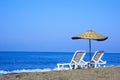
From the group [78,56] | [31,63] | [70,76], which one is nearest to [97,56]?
[78,56]

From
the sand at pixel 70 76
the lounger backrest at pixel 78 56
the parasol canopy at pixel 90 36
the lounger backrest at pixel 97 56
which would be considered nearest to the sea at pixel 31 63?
the lounger backrest at pixel 97 56

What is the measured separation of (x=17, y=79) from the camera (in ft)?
37.6

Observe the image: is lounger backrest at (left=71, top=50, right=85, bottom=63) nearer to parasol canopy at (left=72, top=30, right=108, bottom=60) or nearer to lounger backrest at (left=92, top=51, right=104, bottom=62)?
parasol canopy at (left=72, top=30, right=108, bottom=60)

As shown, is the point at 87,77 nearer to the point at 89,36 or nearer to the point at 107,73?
the point at 107,73

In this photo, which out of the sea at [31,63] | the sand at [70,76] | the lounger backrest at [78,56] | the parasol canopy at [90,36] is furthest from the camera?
the sea at [31,63]

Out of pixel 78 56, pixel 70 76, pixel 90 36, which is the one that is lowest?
pixel 70 76

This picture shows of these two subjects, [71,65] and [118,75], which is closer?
[118,75]

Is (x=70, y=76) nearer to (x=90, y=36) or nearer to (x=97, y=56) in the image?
(x=90, y=36)

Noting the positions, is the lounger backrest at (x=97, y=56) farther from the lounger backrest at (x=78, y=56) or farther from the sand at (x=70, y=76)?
the sand at (x=70, y=76)

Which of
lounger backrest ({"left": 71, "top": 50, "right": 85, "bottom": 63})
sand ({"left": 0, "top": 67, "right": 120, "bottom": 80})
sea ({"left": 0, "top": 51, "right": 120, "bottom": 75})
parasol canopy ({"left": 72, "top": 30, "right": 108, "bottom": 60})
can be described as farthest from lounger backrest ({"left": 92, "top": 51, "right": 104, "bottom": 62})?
sand ({"left": 0, "top": 67, "right": 120, "bottom": 80})

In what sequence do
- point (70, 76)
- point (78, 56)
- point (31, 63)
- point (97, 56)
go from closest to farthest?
point (70, 76), point (78, 56), point (97, 56), point (31, 63)

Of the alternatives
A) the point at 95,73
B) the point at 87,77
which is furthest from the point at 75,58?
the point at 87,77

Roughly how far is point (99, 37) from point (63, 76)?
15.5ft

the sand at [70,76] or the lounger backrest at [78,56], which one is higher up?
the lounger backrest at [78,56]
